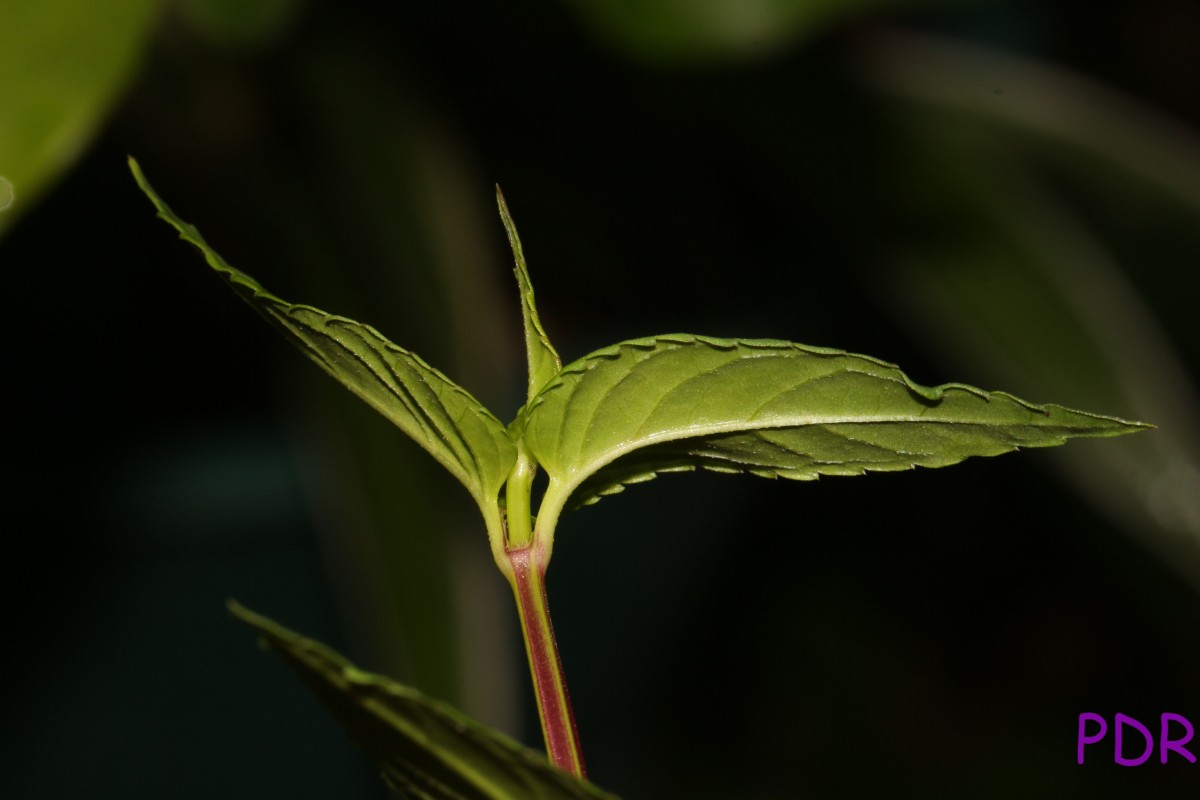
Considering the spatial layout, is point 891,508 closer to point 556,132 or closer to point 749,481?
point 749,481

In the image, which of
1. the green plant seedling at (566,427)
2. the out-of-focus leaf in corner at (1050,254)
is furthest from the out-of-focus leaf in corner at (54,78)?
the out-of-focus leaf in corner at (1050,254)

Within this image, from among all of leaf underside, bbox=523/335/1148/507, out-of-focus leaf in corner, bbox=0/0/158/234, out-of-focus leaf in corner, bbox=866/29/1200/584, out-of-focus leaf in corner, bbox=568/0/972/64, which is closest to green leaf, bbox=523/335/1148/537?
leaf underside, bbox=523/335/1148/507

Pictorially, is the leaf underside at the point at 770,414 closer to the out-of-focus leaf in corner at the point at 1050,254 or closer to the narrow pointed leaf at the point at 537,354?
the narrow pointed leaf at the point at 537,354

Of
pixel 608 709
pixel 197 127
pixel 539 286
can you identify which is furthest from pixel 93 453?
pixel 608 709

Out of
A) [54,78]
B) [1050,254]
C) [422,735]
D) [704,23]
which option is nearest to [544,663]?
[422,735]

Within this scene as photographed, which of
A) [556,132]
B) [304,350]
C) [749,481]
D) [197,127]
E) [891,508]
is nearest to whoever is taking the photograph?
→ [304,350]

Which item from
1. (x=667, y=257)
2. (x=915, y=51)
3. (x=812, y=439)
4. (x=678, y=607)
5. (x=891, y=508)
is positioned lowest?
(x=812, y=439)
